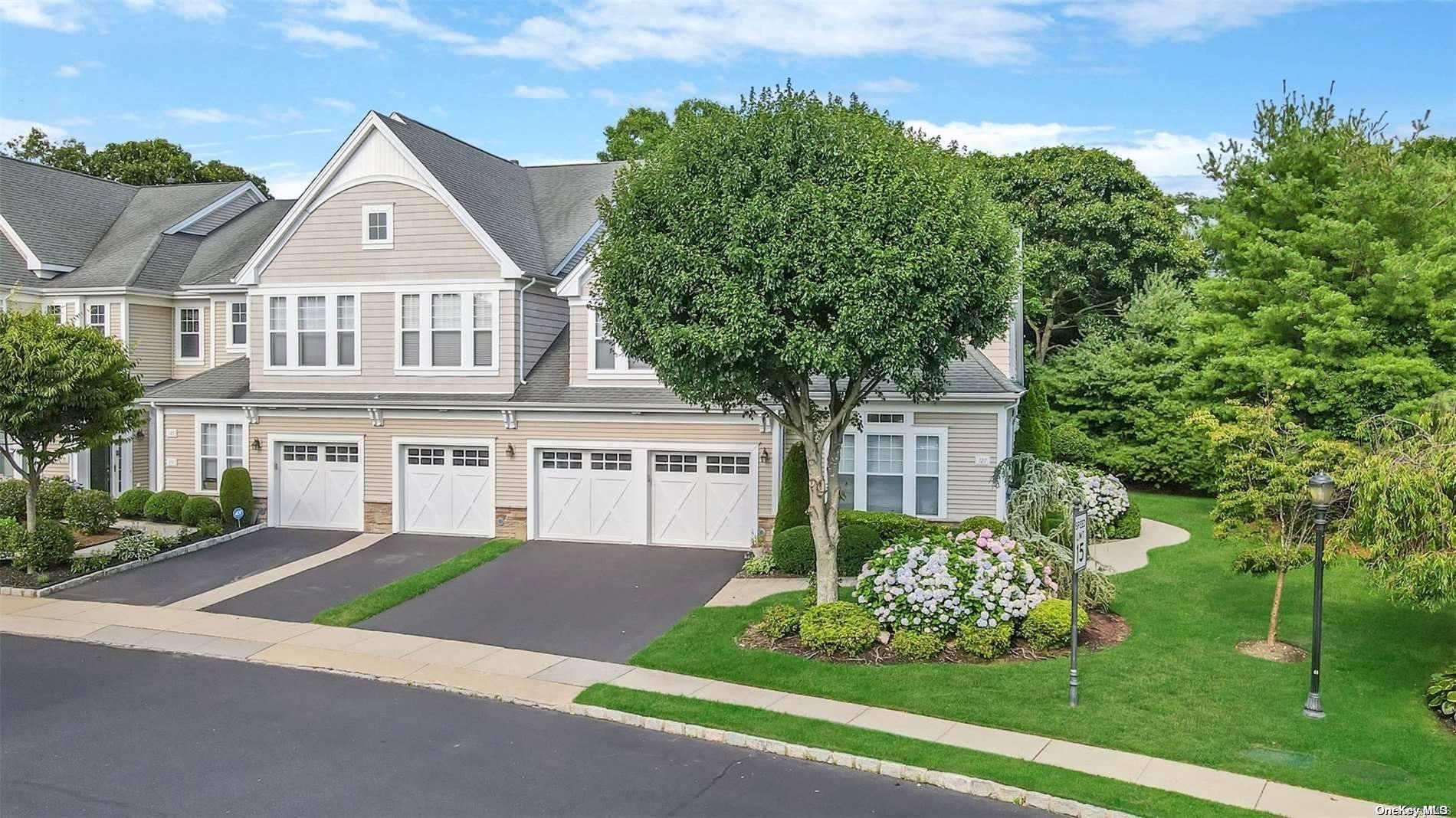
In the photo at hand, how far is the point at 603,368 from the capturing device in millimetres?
21578

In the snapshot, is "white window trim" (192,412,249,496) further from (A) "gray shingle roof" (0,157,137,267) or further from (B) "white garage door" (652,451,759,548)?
(B) "white garage door" (652,451,759,548)

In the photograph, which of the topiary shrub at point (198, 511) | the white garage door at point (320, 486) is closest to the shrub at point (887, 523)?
the white garage door at point (320, 486)

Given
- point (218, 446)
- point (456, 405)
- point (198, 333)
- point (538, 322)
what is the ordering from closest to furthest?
point (456, 405), point (538, 322), point (218, 446), point (198, 333)

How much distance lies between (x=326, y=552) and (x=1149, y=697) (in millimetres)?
15779

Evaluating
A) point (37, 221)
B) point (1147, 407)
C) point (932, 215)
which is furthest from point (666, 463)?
point (37, 221)

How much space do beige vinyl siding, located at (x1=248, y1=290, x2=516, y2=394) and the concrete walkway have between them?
6899 millimetres

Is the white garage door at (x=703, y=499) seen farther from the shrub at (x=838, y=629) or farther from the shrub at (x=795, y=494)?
the shrub at (x=838, y=629)

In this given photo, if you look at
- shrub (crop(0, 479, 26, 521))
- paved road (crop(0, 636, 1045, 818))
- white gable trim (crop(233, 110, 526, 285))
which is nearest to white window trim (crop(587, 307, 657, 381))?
white gable trim (crop(233, 110, 526, 285))

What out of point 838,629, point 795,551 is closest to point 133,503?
point 795,551

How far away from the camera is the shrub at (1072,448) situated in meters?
28.2

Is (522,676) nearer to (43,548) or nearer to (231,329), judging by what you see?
(43,548)

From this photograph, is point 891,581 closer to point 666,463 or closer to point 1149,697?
point 1149,697

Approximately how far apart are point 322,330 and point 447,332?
3054 mm

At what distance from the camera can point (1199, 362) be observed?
84.0ft
